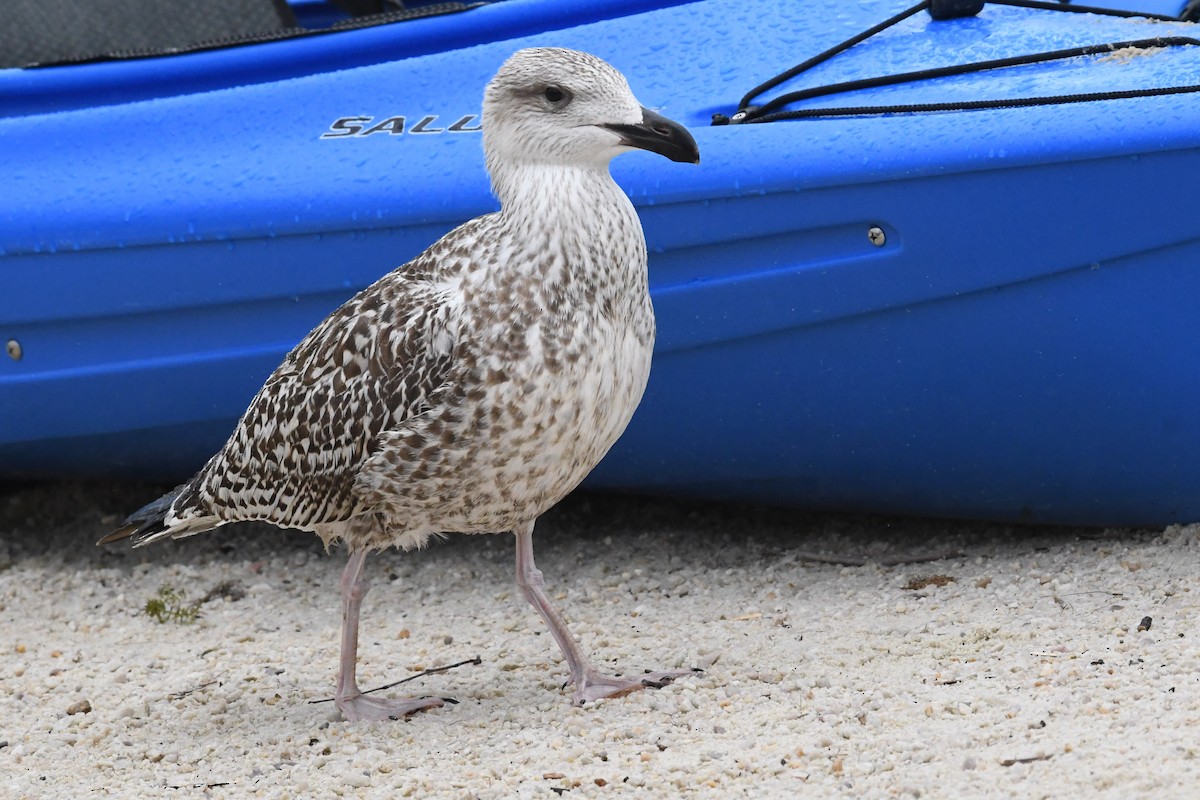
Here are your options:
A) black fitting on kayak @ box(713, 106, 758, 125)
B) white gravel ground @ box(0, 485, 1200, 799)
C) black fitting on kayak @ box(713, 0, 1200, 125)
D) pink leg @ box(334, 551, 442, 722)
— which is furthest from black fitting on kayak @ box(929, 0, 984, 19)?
pink leg @ box(334, 551, 442, 722)

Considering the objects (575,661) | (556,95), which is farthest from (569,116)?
(575,661)

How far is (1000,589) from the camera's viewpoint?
13.0 feet

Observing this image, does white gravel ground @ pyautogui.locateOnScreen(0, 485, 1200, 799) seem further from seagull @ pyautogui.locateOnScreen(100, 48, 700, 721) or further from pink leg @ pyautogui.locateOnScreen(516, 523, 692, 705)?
seagull @ pyautogui.locateOnScreen(100, 48, 700, 721)

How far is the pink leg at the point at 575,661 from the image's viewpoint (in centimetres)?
354

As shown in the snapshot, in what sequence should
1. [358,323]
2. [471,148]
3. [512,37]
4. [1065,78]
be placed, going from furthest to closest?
[512,37]
[471,148]
[1065,78]
[358,323]

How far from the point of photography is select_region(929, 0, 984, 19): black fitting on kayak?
4457 millimetres

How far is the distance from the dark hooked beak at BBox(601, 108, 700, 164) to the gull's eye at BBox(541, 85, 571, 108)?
120 millimetres

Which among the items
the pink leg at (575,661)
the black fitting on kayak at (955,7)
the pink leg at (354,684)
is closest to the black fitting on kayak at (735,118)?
the black fitting on kayak at (955,7)

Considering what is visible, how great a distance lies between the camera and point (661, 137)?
10.2 ft

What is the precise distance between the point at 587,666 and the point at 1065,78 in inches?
75.8

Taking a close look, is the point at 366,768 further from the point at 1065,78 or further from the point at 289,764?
the point at 1065,78

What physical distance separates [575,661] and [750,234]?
3.93 feet

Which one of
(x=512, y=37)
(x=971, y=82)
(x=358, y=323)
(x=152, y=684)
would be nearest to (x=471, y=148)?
(x=512, y=37)

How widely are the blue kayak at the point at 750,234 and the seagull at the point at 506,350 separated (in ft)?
2.43
